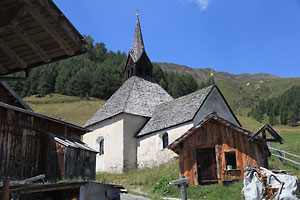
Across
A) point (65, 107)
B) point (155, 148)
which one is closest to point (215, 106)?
point (155, 148)

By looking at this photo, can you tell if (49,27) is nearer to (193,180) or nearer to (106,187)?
(106,187)

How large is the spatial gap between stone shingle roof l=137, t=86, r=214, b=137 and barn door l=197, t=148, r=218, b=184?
572cm

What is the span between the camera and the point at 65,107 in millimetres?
67188

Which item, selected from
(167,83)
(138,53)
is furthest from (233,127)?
(167,83)

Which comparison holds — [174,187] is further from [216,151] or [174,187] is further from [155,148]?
[155,148]

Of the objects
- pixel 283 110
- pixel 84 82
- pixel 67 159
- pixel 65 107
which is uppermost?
pixel 84 82

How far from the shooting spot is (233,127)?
17.4m

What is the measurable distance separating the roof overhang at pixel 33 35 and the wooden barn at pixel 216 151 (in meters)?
13.5

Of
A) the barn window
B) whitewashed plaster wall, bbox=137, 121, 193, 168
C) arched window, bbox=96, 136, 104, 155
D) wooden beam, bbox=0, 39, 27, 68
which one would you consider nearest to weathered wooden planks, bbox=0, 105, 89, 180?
the barn window

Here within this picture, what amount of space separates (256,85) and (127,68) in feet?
506

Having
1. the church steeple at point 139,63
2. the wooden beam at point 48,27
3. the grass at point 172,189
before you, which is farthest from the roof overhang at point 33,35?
the church steeple at point 139,63

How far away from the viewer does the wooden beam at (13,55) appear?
15.3ft

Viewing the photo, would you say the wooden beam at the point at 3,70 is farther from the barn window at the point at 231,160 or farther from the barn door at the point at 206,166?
the barn window at the point at 231,160

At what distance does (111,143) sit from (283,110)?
70815 millimetres
